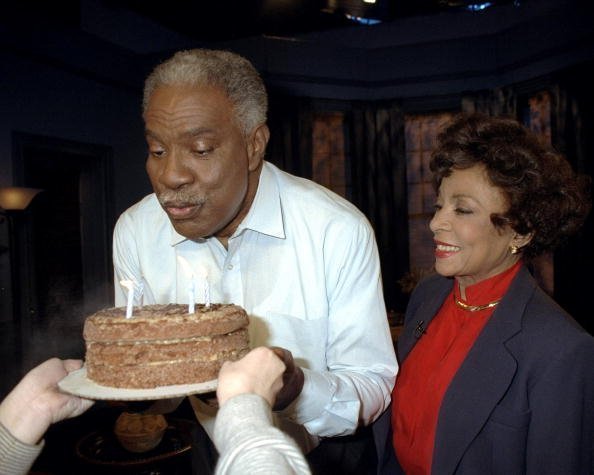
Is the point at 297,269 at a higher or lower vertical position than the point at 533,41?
lower

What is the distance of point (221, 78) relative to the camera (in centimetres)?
167

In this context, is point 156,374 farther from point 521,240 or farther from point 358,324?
point 521,240

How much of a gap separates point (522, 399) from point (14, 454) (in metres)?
1.54

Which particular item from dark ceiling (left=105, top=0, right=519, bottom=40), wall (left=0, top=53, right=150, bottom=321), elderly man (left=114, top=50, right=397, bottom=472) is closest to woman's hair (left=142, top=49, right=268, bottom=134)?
elderly man (left=114, top=50, right=397, bottom=472)

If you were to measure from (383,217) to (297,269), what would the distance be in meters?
6.54

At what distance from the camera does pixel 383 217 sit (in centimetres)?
830

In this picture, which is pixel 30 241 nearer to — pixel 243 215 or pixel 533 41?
pixel 243 215

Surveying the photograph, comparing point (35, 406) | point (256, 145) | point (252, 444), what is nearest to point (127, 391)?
point (35, 406)

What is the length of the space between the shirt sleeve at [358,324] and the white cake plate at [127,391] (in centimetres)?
58

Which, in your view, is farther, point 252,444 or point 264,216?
point 264,216

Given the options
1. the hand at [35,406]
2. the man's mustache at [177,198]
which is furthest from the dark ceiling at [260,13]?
the hand at [35,406]

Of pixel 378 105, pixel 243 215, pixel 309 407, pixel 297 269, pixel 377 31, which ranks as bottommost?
pixel 309 407

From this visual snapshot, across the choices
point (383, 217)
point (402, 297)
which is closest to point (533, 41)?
point (383, 217)

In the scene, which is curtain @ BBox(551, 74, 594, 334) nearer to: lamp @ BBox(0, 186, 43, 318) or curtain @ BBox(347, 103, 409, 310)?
curtain @ BBox(347, 103, 409, 310)
